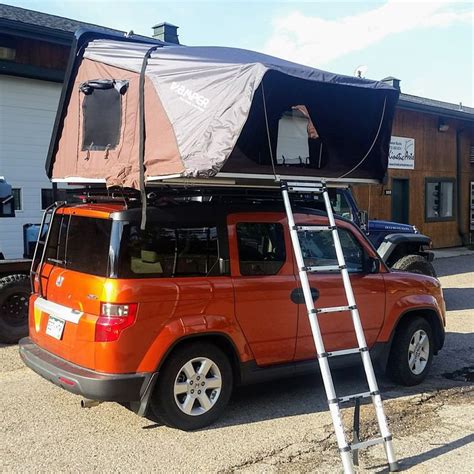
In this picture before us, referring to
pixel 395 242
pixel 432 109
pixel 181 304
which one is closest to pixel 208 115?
pixel 181 304

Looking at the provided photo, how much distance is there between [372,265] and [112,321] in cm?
265

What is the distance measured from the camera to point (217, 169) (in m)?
4.18

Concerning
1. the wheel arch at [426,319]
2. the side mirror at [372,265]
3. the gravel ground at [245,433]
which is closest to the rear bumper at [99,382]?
the gravel ground at [245,433]

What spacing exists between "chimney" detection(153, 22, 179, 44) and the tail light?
36.0ft

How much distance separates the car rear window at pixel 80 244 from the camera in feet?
14.8

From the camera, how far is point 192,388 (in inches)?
184

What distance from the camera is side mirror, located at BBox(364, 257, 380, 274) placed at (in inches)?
226

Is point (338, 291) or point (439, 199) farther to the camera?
point (439, 199)

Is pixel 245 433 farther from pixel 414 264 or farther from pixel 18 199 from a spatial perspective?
pixel 18 199

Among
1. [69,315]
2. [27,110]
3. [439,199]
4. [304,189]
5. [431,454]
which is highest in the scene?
[27,110]

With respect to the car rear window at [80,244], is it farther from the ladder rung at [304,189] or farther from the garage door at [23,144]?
the garage door at [23,144]

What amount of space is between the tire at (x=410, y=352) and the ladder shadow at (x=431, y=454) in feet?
3.93

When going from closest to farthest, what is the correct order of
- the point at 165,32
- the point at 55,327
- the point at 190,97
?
1. the point at 190,97
2. the point at 55,327
3. the point at 165,32

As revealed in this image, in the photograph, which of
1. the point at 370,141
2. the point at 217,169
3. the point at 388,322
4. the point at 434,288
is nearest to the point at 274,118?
the point at 217,169
